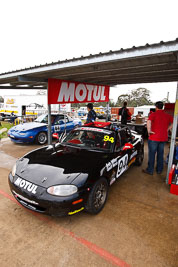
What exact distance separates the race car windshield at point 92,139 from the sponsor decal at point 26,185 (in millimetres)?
1369

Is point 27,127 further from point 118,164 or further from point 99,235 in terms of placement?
point 99,235

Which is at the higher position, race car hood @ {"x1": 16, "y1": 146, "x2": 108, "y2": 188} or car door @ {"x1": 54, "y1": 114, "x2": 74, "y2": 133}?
car door @ {"x1": 54, "y1": 114, "x2": 74, "y2": 133}

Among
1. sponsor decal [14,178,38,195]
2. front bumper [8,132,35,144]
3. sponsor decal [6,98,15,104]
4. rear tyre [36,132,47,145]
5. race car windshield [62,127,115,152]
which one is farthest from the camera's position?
sponsor decal [6,98,15,104]

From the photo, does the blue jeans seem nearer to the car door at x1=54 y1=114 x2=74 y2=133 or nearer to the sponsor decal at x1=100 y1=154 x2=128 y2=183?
the sponsor decal at x1=100 y1=154 x2=128 y2=183

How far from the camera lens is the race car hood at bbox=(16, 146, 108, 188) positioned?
2.49m

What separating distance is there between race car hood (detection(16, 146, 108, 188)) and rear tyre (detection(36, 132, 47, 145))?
4.21 meters

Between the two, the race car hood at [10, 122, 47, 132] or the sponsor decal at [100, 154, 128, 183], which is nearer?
the sponsor decal at [100, 154, 128, 183]

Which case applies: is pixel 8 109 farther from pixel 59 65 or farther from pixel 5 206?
pixel 5 206

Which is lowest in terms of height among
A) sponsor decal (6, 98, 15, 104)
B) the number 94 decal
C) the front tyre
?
the front tyre

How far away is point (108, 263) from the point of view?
196cm

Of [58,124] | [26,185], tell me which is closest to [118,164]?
[26,185]

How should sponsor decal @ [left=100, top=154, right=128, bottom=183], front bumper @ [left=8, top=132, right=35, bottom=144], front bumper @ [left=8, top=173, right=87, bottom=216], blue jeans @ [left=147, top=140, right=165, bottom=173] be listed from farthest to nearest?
front bumper @ [left=8, top=132, right=35, bottom=144], blue jeans @ [left=147, top=140, right=165, bottom=173], sponsor decal @ [left=100, top=154, right=128, bottom=183], front bumper @ [left=8, top=173, right=87, bottom=216]

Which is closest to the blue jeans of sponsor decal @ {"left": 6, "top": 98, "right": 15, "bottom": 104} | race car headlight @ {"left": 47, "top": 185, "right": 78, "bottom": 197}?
race car headlight @ {"left": 47, "top": 185, "right": 78, "bottom": 197}

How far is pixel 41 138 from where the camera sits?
7.65 m
